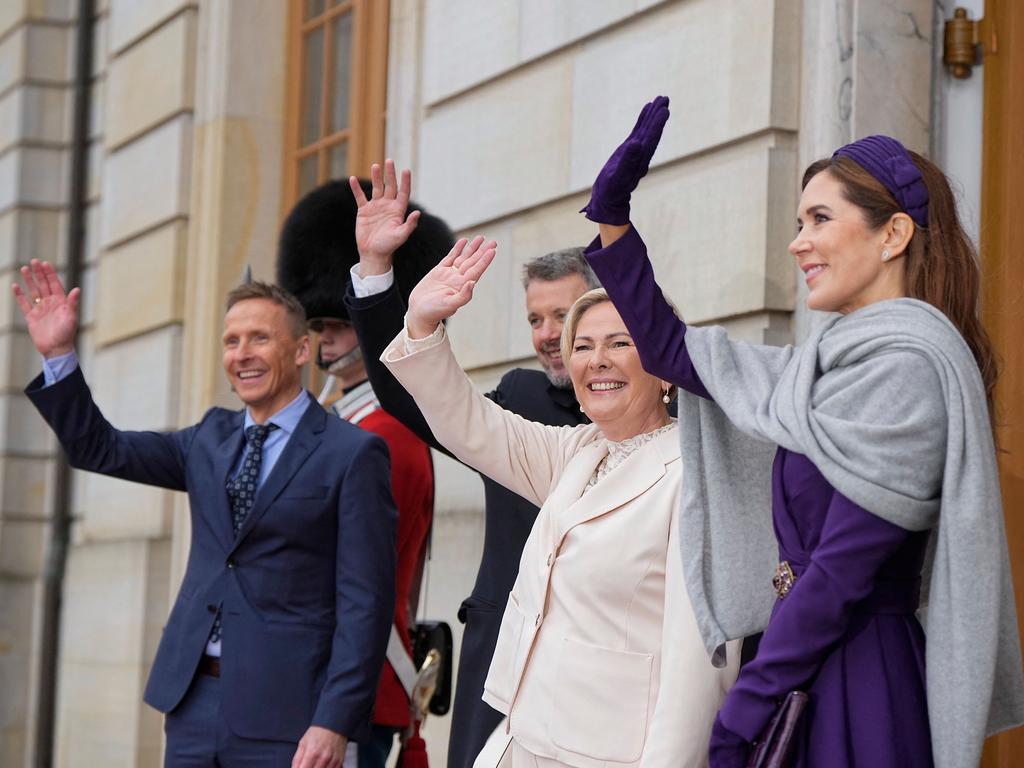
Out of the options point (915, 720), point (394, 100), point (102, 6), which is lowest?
point (915, 720)

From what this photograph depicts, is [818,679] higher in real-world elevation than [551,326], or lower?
lower

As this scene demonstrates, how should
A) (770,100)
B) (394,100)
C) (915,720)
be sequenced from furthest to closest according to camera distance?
(394,100)
(770,100)
(915,720)

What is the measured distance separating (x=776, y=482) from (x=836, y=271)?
16.0 inches

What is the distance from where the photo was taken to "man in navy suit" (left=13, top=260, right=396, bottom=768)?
4.62 metres

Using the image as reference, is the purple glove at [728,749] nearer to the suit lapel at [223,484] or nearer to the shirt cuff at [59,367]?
the suit lapel at [223,484]

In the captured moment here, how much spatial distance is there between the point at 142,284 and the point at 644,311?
280 inches

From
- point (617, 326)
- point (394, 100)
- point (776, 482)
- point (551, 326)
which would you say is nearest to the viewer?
point (776, 482)

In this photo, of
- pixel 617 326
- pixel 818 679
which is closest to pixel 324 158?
pixel 617 326

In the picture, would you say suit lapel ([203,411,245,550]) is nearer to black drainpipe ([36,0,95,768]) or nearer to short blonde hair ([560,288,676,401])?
short blonde hair ([560,288,676,401])

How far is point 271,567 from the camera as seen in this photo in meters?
4.75

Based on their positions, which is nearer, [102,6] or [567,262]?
[567,262]

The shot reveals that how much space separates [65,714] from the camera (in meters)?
10.3

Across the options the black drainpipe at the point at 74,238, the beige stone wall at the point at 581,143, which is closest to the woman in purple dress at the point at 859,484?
the beige stone wall at the point at 581,143

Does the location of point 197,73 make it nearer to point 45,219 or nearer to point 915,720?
point 45,219
